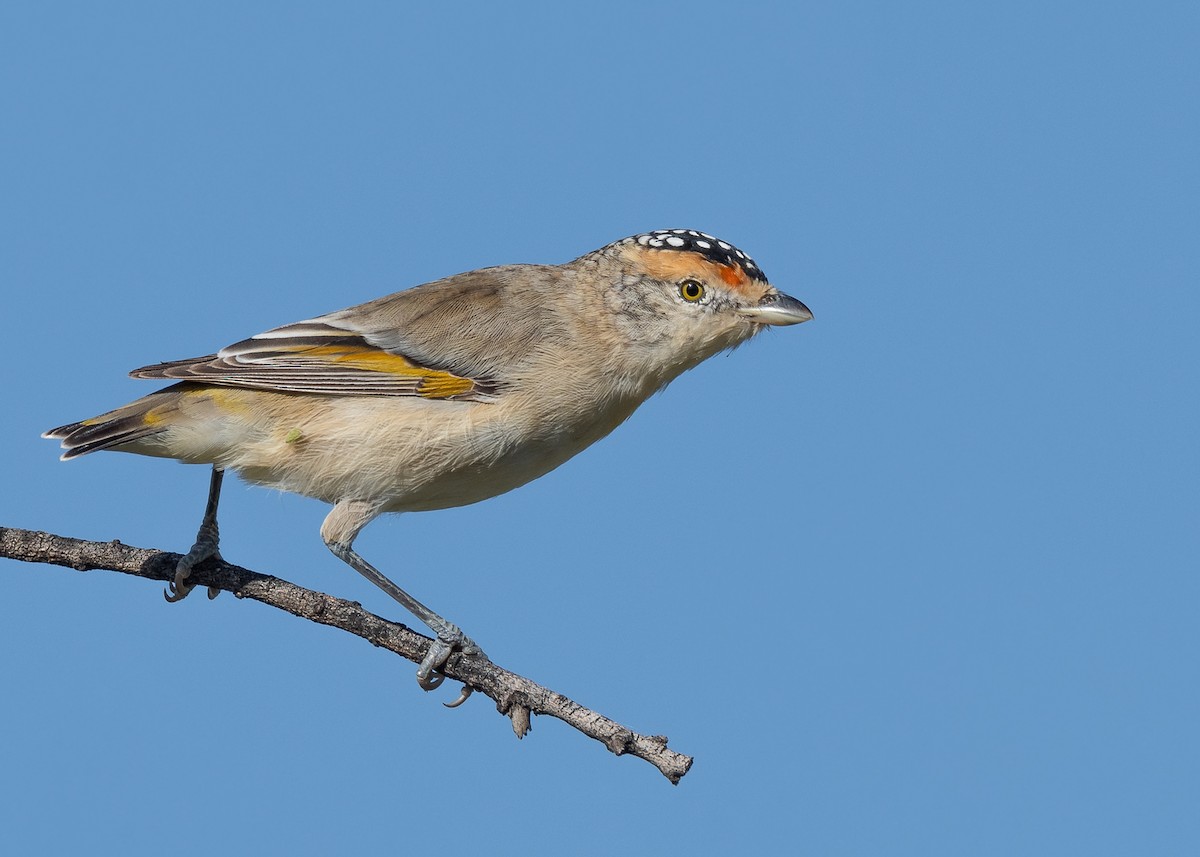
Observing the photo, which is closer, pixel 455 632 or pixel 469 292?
pixel 455 632

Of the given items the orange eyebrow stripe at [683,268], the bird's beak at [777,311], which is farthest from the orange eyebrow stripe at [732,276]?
the bird's beak at [777,311]

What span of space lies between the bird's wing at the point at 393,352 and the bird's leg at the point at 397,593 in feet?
2.52

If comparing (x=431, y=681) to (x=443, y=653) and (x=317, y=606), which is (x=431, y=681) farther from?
(x=317, y=606)

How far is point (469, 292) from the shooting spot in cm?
732

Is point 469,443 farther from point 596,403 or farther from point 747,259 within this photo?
point 747,259

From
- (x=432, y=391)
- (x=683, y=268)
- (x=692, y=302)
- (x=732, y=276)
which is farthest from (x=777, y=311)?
(x=432, y=391)

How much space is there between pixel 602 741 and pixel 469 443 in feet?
6.74

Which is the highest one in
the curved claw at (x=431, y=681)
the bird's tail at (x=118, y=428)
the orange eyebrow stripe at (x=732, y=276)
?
the orange eyebrow stripe at (x=732, y=276)

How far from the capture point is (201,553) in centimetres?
682

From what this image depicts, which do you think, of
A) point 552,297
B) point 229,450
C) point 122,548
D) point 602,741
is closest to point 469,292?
point 552,297

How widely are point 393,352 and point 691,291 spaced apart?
6.52 feet

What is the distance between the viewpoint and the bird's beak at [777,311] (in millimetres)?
6902

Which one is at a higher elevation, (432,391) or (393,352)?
(393,352)

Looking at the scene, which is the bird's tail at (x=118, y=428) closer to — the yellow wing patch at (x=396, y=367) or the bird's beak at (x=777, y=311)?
the yellow wing patch at (x=396, y=367)
